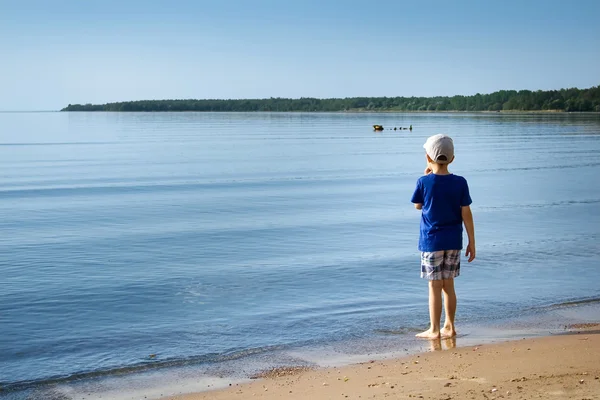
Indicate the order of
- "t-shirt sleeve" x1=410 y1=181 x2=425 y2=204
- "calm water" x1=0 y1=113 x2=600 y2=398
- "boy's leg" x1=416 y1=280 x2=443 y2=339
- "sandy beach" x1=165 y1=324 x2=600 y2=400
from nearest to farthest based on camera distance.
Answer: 1. "sandy beach" x1=165 y1=324 x2=600 y2=400
2. "t-shirt sleeve" x1=410 y1=181 x2=425 y2=204
3. "boy's leg" x1=416 y1=280 x2=443 y2=339
4. "calm water" x1=0 y1=113 x2=600 y2=398

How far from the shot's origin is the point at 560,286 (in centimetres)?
1161

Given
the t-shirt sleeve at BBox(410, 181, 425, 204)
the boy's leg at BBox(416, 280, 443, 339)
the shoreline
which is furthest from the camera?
the boy's leg at BBox(416, 280, 443, 339)

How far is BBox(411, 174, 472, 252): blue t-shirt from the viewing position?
8.18 meters

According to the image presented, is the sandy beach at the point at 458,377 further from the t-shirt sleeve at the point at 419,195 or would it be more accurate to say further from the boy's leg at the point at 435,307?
the t-shirt sleeve at the point at 419,195

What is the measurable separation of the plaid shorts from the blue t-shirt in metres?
0.07

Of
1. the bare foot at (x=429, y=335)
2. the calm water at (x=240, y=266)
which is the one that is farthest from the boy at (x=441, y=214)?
the calm water at (x=240, y=266)

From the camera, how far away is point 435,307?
856cm

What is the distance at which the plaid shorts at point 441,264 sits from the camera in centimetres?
837

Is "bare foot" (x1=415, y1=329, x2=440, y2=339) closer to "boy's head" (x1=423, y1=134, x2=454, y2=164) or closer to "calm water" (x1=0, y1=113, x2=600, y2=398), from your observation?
"calm water" (x1=0, y1=113, x2=600, y2=398)

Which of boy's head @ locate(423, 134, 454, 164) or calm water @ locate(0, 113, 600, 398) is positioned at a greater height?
boy's head @ locate(423, 134, 454, 164)

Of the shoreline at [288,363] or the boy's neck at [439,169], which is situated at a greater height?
the boy's neck at [439,169]

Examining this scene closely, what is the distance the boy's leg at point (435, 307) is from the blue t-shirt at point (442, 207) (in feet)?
1.44

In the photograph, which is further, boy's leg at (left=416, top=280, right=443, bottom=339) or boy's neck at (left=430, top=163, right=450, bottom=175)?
boy's leg at (left=416, top=280, right=443, bottom=339)

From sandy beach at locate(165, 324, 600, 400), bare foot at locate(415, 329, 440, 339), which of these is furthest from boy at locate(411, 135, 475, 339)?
sandy beach at locate(165, 324, 600, 400)
